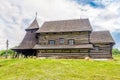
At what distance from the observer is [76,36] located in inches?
1532

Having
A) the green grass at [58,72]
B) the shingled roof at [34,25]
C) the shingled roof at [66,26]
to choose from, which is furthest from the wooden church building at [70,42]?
the green grass at [58,72]

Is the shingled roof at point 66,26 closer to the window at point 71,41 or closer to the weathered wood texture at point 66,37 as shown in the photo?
the weathered wood texture at point 66,37

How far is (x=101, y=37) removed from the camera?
40062mm

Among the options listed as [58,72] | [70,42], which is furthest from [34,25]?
[58,72]

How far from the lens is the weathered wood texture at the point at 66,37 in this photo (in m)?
38.3

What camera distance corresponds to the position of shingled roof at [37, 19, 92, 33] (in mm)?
39250

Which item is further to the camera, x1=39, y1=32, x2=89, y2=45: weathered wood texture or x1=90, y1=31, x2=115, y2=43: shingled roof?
x1=90, y1=31, x2=115, y2=43: shingled roof

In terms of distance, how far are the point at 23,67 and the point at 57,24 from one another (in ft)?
61.9

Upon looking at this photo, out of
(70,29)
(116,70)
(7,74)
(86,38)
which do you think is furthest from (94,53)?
(7,74)

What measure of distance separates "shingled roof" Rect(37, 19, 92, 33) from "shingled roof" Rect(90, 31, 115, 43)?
2932 mm

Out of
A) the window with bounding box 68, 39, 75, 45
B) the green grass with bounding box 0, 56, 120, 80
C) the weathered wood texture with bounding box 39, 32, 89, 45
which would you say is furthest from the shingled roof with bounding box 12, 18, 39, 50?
the green grass with bounding box 0, 56, 120, 80

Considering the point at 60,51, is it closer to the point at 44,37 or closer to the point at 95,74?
the point at 44,37

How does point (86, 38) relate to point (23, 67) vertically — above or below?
above

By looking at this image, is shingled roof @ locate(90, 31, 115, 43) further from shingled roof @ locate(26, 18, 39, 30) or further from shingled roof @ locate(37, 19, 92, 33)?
shingled roof @ locate(26, 18, 39, 30)
